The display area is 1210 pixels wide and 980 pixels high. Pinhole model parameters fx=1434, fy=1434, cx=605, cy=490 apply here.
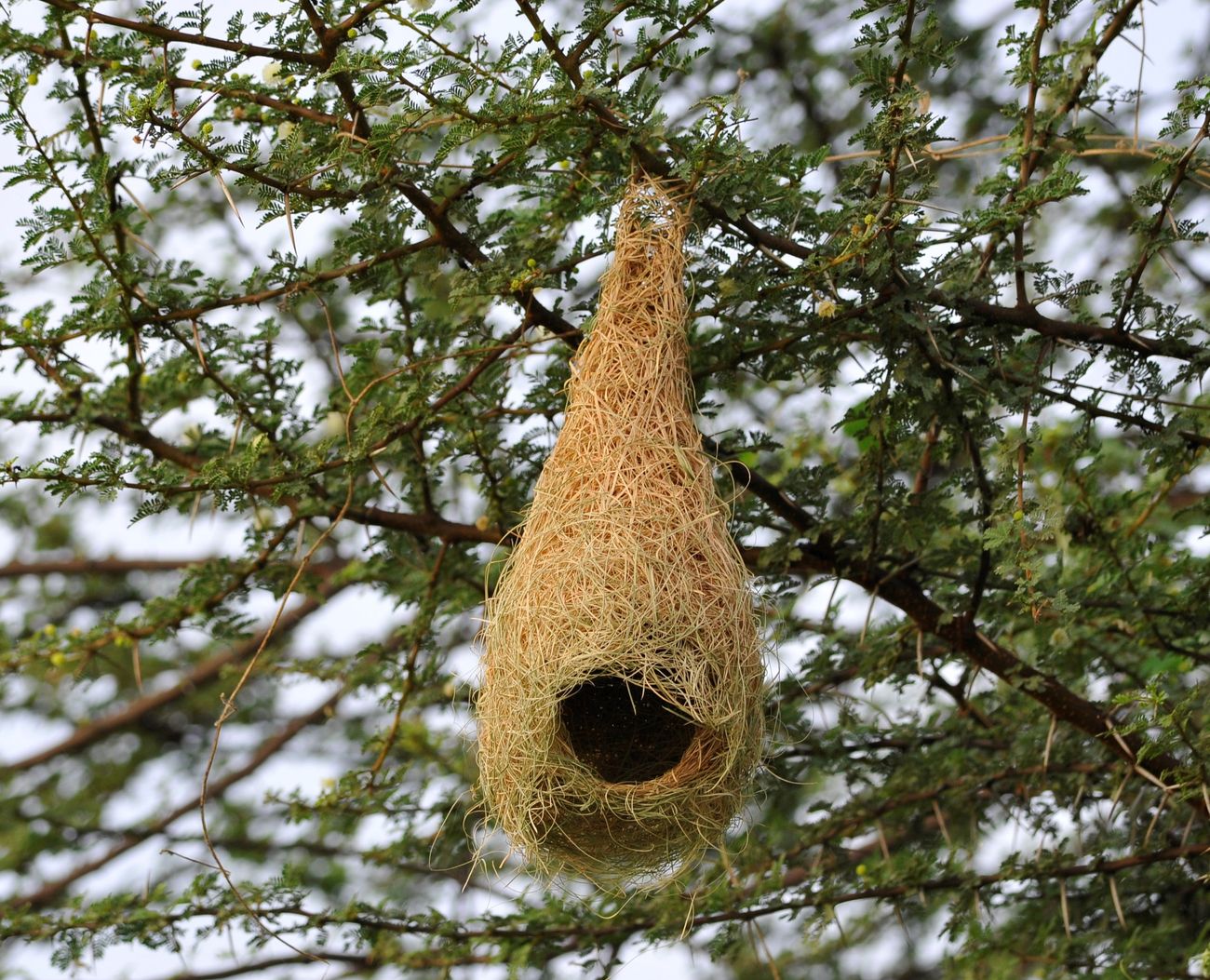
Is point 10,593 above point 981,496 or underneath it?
above

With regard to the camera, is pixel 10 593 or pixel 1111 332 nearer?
pixel 1111 332

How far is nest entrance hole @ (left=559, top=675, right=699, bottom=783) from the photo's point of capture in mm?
2510

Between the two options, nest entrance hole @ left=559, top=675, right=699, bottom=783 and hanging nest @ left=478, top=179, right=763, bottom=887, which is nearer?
hanging nest @ left=478, top=179, right=763, bottom=887

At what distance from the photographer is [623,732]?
2.55 m

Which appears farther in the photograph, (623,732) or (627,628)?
(623,732)

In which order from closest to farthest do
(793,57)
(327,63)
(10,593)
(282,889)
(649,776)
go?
(327,63), (649,776), (282,889), (793,57), (10,593)

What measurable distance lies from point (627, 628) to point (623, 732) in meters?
0.37

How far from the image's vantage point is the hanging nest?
2.27 meters

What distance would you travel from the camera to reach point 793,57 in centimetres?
564

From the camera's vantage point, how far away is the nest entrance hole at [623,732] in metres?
2.51

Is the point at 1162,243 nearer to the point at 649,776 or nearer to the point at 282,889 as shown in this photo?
the point at 649,776

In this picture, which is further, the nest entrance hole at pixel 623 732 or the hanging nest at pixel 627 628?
the nest entrance hole at pixel 623 732

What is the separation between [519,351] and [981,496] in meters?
0.97

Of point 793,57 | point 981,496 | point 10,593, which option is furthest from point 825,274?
point 10,593
